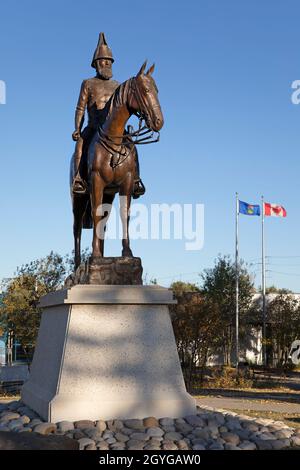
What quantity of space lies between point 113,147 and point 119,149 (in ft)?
0.38

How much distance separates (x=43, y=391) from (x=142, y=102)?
14.5 feet

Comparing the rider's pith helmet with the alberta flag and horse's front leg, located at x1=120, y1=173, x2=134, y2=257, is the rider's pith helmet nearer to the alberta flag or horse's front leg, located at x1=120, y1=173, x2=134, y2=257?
horse's front leg, located at x1=120, y1=173, x2=134, y2=257

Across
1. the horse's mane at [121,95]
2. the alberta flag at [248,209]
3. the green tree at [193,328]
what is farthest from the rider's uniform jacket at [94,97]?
the alberta flag at [248,209]

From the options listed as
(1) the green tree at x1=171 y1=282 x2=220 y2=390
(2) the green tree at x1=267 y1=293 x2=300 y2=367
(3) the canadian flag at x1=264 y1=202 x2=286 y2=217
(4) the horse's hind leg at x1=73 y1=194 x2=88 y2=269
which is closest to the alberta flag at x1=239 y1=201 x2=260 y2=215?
(3) the canadian flag at x1=264 y1=202 x2=286 y2=217

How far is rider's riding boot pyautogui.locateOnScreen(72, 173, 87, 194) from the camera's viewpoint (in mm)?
9469

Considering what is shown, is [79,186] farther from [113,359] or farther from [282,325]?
[282,325]

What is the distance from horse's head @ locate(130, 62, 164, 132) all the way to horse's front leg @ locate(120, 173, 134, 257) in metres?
1.05

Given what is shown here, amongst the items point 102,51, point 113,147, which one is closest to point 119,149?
point 113,147

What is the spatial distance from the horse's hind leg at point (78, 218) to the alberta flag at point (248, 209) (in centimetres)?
2129

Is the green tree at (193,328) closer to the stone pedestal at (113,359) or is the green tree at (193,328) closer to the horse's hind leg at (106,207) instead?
the horse's hind leg at (106,207)
